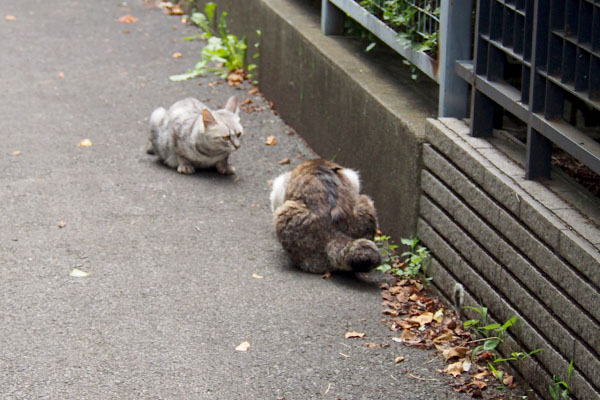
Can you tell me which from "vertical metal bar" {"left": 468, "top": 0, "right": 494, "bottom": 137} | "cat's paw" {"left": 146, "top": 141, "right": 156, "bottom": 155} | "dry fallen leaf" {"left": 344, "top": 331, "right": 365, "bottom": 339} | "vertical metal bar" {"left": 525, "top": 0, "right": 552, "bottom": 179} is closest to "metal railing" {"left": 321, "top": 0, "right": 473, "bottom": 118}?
"vertical metal bar" {"left": 468, "top": 0, "right": 494, "bottom": 137}

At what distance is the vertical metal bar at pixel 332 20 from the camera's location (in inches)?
336

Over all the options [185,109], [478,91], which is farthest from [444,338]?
[185,109]

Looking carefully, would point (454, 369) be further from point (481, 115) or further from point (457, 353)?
point (481, 115)

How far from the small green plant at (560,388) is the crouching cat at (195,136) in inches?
157

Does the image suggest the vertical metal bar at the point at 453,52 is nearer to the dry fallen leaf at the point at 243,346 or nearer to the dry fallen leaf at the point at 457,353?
the dry fallen leaf at the point at 457,353

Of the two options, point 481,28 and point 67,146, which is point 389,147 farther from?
point 67,146

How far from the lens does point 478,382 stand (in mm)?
5070

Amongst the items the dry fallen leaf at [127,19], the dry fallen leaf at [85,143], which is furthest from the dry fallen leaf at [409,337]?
the dry fallen leaf at [127,19]

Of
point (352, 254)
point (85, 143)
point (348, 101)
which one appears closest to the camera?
point (352, 254)

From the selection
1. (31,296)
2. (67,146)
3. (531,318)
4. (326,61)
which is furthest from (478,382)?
(67,146)

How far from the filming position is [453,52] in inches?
235

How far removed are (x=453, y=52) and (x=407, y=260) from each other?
1.34 m

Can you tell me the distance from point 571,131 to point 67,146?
5.18m

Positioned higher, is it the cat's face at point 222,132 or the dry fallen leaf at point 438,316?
the cat's face at point 222,132
